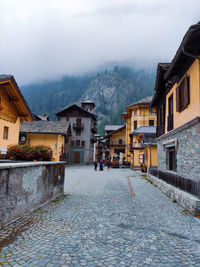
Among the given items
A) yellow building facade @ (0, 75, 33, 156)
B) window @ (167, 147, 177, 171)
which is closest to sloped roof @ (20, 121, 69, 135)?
yellow building facade @ (0, 75, 33, 156)

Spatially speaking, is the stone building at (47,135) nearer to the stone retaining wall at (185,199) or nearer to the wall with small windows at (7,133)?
the wall with small windows at (7,133)

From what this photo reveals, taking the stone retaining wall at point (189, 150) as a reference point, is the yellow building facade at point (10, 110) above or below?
above

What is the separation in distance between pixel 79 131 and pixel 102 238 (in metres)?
42.7

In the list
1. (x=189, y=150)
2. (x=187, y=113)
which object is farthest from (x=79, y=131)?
(x=189, y=150)

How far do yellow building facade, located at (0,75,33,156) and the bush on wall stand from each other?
3514 mm

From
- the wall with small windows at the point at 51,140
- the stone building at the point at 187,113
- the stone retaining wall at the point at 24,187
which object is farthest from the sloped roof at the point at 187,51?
the wall with small windows at the point at 51,140

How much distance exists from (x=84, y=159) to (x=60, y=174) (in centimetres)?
3673

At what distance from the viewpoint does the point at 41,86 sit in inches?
6324

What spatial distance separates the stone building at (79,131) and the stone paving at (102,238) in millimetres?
39001

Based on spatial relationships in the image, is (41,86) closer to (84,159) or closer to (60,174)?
(84,159)

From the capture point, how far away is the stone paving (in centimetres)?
314

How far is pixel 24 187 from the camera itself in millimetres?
5305

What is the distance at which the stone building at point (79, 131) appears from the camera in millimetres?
45219

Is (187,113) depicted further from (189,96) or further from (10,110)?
(10,110)
